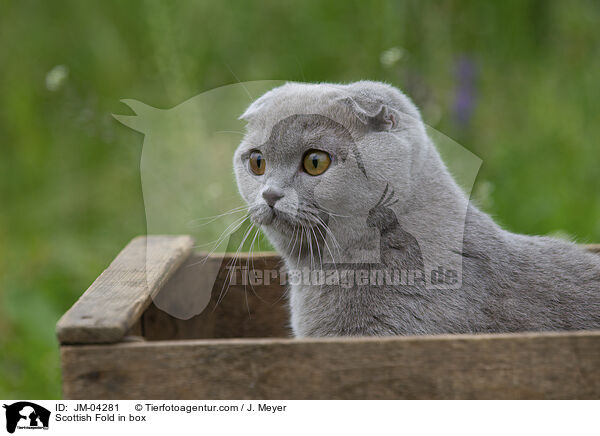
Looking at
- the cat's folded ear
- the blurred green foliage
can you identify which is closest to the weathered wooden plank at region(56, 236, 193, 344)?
the cat's folded ear

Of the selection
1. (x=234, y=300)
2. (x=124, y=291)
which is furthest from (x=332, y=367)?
(x=234, y=300)

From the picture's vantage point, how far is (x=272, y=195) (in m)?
1.16

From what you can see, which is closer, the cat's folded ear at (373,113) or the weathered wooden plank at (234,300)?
the cat's folded ear at (373,113)

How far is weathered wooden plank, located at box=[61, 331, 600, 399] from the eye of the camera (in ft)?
3.21

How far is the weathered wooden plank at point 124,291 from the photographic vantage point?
1017mm

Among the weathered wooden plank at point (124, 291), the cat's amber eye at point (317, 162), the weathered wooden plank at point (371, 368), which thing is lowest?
the weathered wooden plank at point (371, 368)

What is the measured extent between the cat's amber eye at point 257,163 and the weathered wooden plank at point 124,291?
0.28 m

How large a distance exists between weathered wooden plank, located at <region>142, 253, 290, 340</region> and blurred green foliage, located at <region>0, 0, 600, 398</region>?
2.32ft

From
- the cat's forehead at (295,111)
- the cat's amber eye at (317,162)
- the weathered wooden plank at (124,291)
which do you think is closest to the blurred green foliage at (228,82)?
the weathered wooden plank at (124,291)
